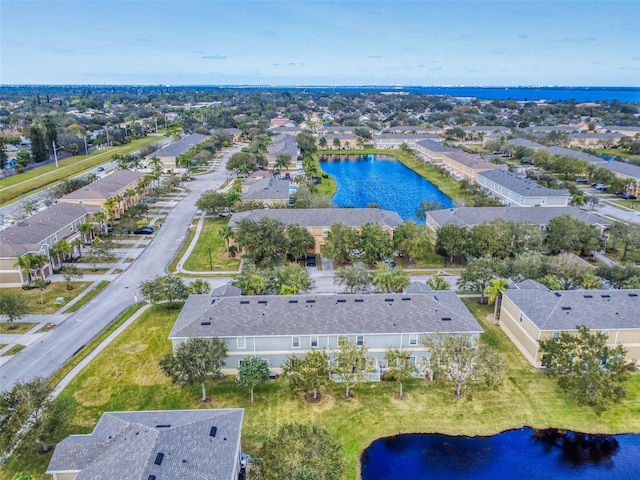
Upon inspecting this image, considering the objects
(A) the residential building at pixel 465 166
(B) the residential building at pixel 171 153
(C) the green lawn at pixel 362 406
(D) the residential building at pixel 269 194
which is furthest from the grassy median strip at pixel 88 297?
(A) the residential building at pixel 465 166

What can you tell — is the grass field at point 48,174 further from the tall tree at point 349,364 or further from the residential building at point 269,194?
the tall tree at point 349,364

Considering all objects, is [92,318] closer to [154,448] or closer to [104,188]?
[154,448]

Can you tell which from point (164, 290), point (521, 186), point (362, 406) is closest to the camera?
point (362, 406)

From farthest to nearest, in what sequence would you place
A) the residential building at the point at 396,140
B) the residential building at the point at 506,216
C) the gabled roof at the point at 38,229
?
the residential building at the point at 396,140, the residential building at the point at 506,216, the gabled roof at the point at 38,229

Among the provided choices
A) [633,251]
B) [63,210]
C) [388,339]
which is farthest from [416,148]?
[388,339]

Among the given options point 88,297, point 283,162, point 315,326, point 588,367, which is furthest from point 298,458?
point 283,162
